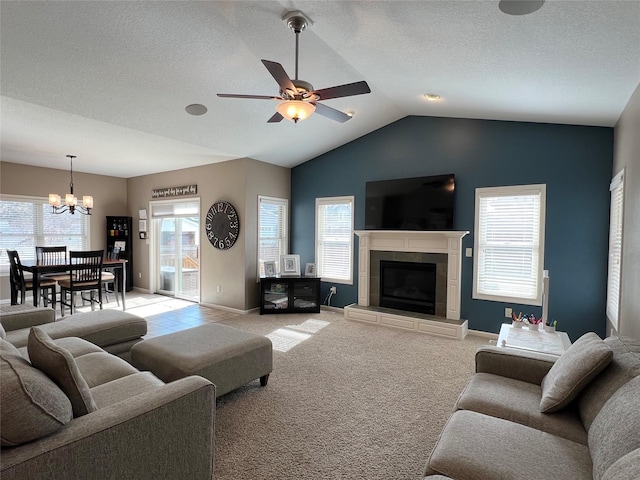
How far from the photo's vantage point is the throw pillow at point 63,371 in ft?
4.62

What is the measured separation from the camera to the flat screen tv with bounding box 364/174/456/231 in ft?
15.8

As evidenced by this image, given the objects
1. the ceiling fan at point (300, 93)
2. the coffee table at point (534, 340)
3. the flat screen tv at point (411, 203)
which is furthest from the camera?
the flat screen tv at point (411, 203)

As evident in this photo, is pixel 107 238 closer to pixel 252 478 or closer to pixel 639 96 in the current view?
pixel 252 478

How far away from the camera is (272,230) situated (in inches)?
244

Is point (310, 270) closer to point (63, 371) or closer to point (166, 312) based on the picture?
point (166, 312)

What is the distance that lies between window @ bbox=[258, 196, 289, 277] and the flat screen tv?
1701 millimetres

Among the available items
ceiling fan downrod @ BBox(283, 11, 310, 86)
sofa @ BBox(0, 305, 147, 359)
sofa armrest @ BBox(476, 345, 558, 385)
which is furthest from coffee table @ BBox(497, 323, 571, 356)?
sofa @ BBox(0, 305, 147, 359)

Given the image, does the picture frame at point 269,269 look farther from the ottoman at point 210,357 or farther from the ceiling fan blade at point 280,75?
the ceiling fan blade at point 280,75

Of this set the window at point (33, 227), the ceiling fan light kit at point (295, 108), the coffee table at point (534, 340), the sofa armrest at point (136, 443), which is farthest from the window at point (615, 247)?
the window at point (33, 227)

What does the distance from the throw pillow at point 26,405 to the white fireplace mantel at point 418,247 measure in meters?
4.46

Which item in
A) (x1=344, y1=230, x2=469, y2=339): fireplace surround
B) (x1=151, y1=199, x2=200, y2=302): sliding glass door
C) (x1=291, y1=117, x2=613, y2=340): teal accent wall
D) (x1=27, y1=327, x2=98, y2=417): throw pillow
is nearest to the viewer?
(x1=27, y1=327, x2=98, y2=417): throw pillow

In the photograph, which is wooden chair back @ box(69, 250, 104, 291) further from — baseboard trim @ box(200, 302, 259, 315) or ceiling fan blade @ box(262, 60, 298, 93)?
ceiling fan blade @ box(262, 60, 298, 93)

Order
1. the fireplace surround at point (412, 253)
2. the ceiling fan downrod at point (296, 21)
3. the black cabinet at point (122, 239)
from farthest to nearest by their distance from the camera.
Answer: the black cabinet at point (122, 239) < the fireplace surround at point (412, 253) < the ceiling fan downrod at point (296, 21)

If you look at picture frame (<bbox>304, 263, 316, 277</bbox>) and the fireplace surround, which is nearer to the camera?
the fireplace surround
